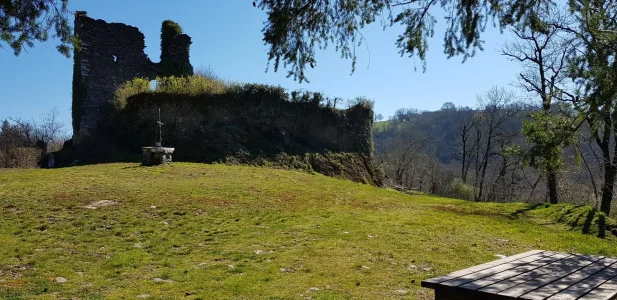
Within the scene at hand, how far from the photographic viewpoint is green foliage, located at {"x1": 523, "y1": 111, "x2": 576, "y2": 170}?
10.1 metres

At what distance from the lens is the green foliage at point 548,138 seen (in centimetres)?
1005

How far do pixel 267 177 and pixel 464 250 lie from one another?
9254mm

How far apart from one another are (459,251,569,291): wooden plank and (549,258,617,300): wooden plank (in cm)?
44

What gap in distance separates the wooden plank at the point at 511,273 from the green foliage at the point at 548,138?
6110mm

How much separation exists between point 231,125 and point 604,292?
19028mm

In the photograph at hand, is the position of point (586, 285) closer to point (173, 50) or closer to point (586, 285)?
point (586, 285)

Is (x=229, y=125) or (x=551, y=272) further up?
(x=229, y=125)

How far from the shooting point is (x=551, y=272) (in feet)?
12.6

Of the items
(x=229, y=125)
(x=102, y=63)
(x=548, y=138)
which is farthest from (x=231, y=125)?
(x=548, y=138)

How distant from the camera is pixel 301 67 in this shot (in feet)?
18.6

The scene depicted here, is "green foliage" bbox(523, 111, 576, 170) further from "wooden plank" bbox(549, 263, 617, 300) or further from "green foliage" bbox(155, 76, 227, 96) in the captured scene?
"green foliage" bbox(155, 76, 227, 96)

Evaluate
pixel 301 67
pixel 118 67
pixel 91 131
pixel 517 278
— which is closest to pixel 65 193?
pixel 301 67

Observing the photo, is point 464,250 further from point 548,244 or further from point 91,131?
point 91,131

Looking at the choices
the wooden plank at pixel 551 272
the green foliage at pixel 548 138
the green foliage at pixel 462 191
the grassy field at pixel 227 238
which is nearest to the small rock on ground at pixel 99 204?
the grassy field at pixel 227 238
